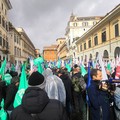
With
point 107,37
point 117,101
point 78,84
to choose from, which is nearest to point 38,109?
point 117,101

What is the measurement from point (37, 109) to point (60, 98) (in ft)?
5.72

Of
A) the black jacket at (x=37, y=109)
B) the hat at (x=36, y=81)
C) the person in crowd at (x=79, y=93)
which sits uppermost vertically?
the hat at (x=36, y=81)

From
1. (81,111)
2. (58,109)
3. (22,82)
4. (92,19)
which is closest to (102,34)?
(81,111)

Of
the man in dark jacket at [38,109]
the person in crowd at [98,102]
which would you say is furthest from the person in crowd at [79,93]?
the man in dark jacket at [38,109]

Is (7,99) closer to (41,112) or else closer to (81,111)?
(81,111)

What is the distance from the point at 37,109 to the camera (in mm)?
2254

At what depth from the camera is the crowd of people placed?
230 cm

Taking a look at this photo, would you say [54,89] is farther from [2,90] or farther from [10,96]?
[2,90]

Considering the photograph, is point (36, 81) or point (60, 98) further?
point (60, 98)

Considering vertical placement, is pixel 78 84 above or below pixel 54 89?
below

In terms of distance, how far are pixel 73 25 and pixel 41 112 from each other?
63.8 metres

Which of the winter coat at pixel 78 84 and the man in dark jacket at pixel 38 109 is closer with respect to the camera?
the man in dark jacket at pixel 38 109

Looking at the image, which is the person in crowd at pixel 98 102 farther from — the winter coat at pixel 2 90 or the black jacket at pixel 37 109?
the winter coat at pixel 2 90

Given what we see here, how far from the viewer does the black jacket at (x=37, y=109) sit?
226 cm
